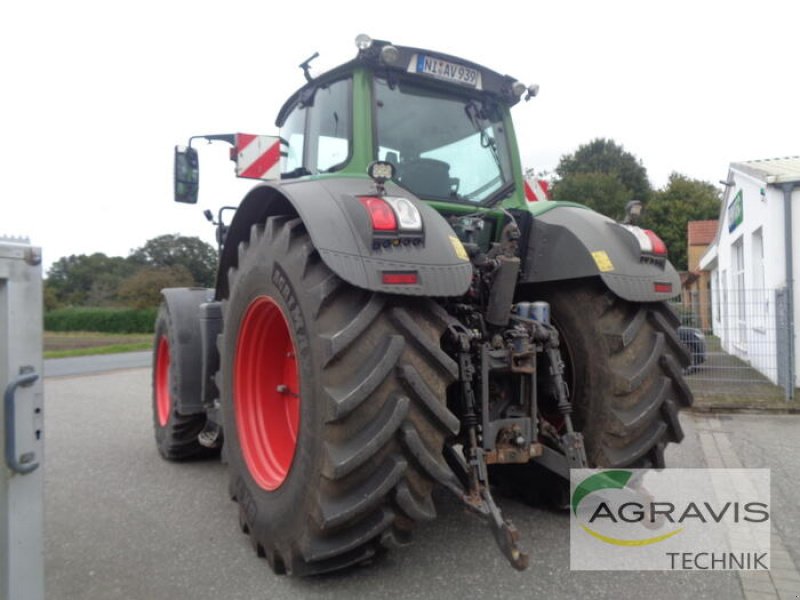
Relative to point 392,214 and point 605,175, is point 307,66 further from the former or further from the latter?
point 605,175

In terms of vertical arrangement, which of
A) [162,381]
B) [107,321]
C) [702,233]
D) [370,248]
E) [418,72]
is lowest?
[107,321]

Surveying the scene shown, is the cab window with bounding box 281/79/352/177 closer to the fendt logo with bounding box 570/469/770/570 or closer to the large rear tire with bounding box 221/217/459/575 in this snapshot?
the large rear tire with bounding box 221/217/459/575

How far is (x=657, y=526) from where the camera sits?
324cm

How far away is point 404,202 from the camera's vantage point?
2.68 metres

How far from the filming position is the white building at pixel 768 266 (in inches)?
314

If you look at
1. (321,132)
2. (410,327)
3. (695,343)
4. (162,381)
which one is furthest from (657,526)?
(695,343)

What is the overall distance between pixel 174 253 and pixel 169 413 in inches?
2563

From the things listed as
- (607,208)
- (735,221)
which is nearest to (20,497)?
(735,221)

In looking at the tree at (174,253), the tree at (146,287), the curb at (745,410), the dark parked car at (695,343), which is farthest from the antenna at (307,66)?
the tree at (174,253)

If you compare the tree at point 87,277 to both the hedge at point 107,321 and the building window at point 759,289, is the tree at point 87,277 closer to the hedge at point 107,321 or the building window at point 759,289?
the hedge at point 107,321

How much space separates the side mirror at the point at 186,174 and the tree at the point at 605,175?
3539 cm

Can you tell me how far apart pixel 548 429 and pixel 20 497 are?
7.77ft

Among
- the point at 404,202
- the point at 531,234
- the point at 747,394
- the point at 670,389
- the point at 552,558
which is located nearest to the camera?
the point at 404,202

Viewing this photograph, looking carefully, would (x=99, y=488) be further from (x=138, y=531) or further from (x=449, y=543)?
(x=449, y=543)
